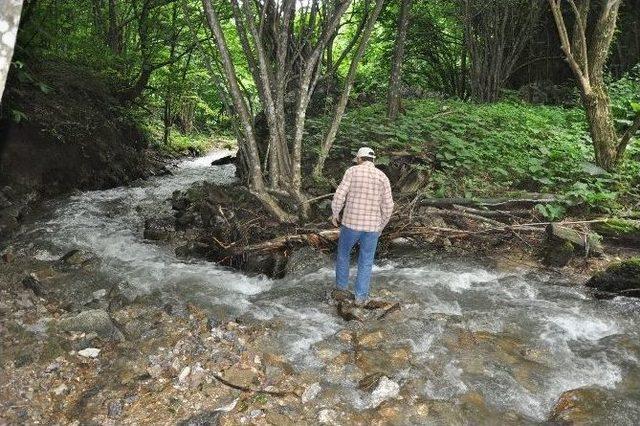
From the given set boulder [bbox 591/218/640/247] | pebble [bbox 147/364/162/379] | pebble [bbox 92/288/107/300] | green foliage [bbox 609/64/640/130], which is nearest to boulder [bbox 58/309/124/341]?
pebble [bbox 147/364/162/379]

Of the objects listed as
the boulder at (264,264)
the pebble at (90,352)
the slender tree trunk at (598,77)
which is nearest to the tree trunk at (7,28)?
the pebble at (90,352)

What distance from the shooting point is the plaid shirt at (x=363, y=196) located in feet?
17.0

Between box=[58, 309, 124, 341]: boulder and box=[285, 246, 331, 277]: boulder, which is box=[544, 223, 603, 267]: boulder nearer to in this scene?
box=[285, 246, 331, 277]: boulder

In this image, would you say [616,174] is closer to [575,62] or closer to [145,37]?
[575,62]

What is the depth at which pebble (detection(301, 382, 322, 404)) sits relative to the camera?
3.59 m

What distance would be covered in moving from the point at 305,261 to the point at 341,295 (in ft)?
4.25

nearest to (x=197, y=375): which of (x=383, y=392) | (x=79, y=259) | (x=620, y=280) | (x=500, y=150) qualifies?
(x=383, y=392)

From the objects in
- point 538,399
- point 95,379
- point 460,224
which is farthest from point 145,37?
point 538,399

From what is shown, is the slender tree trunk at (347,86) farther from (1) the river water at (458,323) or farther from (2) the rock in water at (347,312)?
(2) the rock in water at (347,312)

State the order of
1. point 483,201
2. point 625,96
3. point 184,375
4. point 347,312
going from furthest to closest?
1. point 625,96
2. point 483,201
3. point 347,312
4. point 184,375

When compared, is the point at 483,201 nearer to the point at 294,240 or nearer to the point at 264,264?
the point at 294,240

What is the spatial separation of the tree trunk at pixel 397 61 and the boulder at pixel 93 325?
8.51 m

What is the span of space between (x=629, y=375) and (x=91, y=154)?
11.4 metres

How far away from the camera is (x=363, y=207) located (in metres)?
5.17
